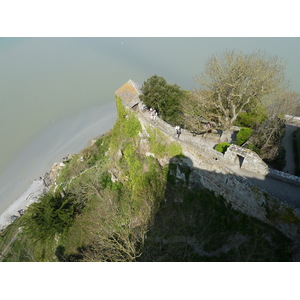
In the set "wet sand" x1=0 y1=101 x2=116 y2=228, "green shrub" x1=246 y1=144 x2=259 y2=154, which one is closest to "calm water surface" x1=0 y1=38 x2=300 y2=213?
"wet sand" x1=0 y1=101 x2=116 y2=228

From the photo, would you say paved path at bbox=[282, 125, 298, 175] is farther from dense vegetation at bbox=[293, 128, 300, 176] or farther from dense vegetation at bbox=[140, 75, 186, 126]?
dense vegetation at bbox=[140, 75, 186, 126]

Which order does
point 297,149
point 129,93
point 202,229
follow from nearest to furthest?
point 202,229 → point 297,149 → point 129,93

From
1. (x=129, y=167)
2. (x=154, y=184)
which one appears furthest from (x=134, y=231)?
(x=129, y=167)

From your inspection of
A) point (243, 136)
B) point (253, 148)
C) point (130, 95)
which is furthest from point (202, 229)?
point (130, 95)

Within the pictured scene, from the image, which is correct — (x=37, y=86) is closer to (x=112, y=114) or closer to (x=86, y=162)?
(x=112, y=114)

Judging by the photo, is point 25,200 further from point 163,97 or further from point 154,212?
point 163,97

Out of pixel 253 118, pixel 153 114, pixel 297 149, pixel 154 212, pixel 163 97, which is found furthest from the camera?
pixel 163 97
